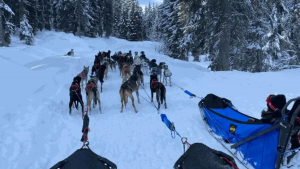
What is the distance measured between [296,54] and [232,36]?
484 centimetres

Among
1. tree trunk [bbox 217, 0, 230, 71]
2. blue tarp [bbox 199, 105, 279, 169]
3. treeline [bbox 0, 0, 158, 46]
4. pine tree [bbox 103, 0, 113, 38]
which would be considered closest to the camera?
blue tarp [bbox 199, 105, 279, 169]

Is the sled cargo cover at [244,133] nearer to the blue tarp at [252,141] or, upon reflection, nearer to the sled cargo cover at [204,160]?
the blue tarp at [252,141]

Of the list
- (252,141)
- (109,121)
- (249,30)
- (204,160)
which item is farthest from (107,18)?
(204,160)

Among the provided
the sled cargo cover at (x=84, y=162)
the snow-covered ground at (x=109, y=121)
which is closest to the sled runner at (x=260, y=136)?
the snow-covered ground at (x=109, y=121)

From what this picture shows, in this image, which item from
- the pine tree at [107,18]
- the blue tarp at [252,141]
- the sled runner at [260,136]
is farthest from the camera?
the pine tree at [107,18]

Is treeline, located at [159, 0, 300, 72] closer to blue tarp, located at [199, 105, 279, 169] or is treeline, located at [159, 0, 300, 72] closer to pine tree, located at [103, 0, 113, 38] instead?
blue tarp, located at [199, 105, 279, 169]

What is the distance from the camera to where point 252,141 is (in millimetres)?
3699

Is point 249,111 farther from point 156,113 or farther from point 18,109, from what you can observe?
point 18,109

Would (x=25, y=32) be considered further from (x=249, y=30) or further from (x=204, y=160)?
(x=204, y=160)

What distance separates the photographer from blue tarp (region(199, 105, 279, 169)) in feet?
10.9

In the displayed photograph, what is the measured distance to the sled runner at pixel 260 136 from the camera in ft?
10.2

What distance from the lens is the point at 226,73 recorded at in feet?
38.5

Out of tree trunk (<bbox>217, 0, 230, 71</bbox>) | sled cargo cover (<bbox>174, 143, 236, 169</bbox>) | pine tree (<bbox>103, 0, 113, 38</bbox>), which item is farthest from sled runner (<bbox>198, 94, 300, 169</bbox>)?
pine tree (<bbox>103, 0, 113, 38</bbox>)

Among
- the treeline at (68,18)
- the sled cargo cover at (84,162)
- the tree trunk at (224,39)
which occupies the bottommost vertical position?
the sled cargo cover at (84,162)
